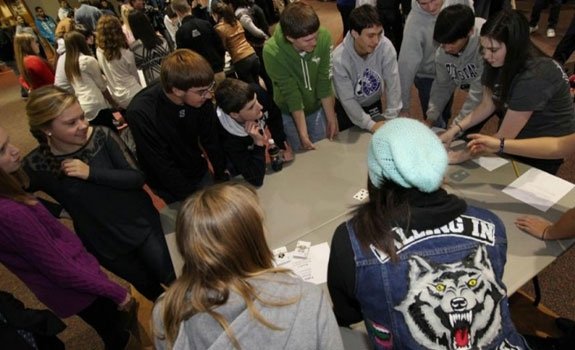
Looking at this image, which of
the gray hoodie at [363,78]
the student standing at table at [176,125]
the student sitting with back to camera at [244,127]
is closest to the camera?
the student standing at table at [176,125]

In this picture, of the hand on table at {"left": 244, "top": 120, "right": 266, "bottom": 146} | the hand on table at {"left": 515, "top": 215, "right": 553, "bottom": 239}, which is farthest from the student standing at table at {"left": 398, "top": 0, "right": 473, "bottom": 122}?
the hand on table at {"left": 515, "top": 215, "right": 553, "bottom": 239}

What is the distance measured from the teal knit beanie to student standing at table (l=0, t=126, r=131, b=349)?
1.29 metres

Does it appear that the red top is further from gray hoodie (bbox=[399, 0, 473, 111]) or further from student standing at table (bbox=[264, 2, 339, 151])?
gray hoodie (bbox=[399, 0, 473, 111])

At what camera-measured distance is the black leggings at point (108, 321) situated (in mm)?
1769

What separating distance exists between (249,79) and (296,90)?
195cm

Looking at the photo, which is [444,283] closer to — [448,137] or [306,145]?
[448,137]

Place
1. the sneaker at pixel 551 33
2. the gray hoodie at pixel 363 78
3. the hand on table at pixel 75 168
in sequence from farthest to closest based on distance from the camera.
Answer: the sneaker at pixel 551 33, the gray hoodie at pixel 363 78, the hand on table at pixel 75 168

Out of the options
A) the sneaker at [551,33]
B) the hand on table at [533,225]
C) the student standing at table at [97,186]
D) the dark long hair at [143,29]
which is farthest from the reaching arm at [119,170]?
the sneaker at [551,33]

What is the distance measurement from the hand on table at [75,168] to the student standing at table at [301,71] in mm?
1245

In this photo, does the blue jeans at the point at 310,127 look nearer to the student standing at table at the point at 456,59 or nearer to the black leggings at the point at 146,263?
the student standing at table at the point at 456,59

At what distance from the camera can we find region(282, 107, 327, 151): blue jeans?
101 inches

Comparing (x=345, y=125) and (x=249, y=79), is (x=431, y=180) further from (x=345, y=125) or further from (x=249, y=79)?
(x=249, y=79)

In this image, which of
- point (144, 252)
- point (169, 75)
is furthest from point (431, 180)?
point (144, 252)

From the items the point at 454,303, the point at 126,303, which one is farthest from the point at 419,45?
the point at 126,303
